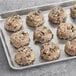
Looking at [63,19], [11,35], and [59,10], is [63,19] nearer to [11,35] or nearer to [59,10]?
[59,10]

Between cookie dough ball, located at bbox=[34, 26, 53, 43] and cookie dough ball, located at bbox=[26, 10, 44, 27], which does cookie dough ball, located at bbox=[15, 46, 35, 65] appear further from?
cookie dough ball, located at bbox=[26, 10, 44, 27]

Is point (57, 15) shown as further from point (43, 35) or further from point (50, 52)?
point (50, 52)

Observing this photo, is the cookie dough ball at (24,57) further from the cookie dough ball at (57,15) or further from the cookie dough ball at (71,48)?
the cookie dough ball at (57,15)

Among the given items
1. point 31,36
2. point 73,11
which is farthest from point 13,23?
point 73,11

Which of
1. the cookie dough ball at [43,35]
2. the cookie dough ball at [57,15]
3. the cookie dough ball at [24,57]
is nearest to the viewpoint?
the cookie dough ball at [24,57]

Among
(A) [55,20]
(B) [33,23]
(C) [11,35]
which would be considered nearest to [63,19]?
(A) [55,20]

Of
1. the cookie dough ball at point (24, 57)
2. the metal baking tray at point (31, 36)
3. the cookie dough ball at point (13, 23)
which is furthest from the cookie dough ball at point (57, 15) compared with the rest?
the cookie dough ball at point (24, 57)
